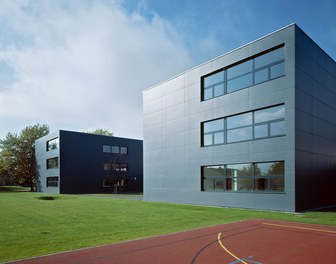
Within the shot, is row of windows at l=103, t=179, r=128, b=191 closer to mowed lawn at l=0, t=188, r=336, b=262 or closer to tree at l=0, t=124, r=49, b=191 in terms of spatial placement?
tree at l=0, t=124, r=49, b=191

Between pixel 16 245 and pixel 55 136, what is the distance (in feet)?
140

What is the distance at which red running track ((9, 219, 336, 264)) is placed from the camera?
813 centimetres

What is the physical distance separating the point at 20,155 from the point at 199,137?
177 feet

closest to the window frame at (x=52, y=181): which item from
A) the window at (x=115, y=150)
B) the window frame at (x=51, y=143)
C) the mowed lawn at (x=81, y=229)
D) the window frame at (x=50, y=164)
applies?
the window frame at (x=50, y=164)

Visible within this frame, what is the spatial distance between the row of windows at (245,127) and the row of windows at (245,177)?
1.98 m

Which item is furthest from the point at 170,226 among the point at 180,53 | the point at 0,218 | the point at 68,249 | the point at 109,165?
the point at 109,165

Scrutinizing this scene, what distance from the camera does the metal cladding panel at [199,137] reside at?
19234 mm

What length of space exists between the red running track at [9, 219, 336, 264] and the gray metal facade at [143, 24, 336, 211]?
24.3 feet

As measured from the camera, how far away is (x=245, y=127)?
21.6 meters

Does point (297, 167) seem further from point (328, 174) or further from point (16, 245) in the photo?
point (16, 245)

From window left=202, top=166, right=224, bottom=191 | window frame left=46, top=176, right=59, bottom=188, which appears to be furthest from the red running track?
window frame left=46, top=176, right=59, bottom=188

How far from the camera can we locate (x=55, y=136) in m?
50.0

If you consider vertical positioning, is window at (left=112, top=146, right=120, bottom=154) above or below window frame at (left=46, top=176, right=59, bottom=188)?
above

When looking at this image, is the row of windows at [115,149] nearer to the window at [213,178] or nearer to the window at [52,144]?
the window at [52,144]
